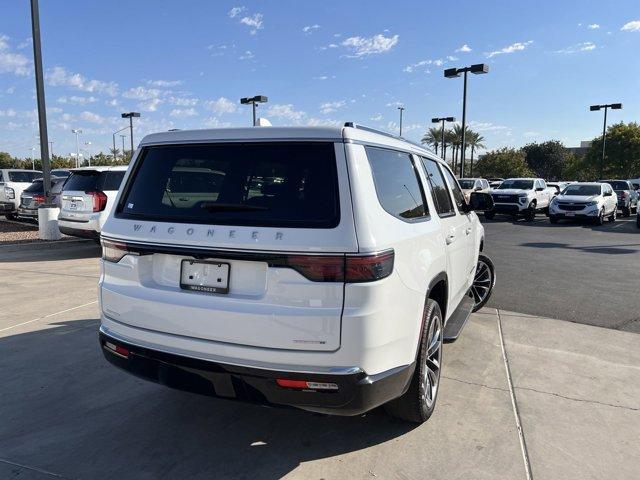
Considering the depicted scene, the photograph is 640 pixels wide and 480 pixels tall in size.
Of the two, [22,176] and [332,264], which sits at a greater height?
[22,176]

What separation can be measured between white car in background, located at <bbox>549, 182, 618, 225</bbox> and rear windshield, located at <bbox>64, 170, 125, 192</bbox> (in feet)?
55.3

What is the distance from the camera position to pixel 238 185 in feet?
9.16

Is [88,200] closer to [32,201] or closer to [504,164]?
[32,201]

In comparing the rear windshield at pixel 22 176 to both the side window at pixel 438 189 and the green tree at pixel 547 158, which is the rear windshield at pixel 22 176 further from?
the green tree at pixel 547 158

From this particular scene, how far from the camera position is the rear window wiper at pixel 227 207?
2.67 meters

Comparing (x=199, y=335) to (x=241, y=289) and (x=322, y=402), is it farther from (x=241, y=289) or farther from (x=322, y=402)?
(x=322, y=402)

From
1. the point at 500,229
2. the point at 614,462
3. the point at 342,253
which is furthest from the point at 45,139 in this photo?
the point at 500,229

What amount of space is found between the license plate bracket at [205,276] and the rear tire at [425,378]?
4.10 feet

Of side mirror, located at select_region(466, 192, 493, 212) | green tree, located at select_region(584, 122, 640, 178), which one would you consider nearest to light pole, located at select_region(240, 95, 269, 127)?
side mirror, located at select_region(466, 192, 493, 212)

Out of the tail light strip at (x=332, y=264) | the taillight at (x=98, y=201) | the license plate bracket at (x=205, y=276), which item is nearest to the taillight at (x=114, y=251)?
the license plate bracket at (x=205, y=276)

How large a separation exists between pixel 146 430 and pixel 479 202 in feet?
12.3

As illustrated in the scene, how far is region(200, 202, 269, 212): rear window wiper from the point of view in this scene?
2.67 metres

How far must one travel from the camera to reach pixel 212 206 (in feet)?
9.05

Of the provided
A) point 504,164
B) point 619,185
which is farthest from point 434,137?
point 619,185
